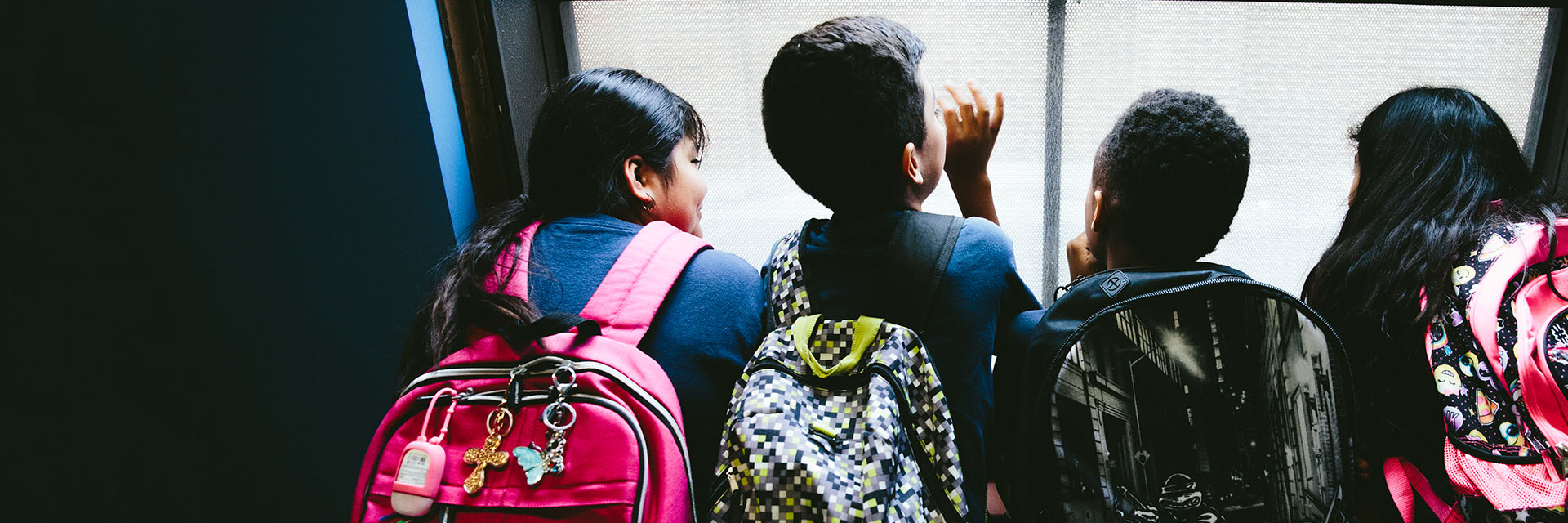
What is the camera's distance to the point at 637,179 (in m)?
1.01

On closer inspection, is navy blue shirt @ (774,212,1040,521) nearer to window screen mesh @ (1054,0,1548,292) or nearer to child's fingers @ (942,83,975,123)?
child's fingers @ (942,83,975,123)

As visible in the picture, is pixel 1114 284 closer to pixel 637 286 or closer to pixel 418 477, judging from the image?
pixel 637 286

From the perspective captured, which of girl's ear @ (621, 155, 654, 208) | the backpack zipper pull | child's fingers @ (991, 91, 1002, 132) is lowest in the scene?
the backpack zipper pull

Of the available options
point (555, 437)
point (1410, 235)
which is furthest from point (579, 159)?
point (1410, 235)

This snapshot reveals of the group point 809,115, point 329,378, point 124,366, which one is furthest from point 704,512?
point 124,366

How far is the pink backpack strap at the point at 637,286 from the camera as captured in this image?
85 centimetres

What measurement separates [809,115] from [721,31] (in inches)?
16.1

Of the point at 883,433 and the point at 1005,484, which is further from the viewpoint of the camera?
the point at 1005,484

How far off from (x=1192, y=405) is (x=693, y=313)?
58cm

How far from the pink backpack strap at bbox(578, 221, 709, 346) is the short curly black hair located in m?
0.53

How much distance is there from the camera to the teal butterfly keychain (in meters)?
0.75

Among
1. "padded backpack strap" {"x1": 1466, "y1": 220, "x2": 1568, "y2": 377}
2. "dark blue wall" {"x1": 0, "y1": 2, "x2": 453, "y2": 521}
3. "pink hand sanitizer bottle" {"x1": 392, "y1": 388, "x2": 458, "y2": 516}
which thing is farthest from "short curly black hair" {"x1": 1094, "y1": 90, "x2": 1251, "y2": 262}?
"dark blue wall" {"x1": 0, "y1": 2, "x2": 453, "y2": 521}

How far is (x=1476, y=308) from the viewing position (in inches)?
32.6

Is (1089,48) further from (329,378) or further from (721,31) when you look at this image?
(329,378)
